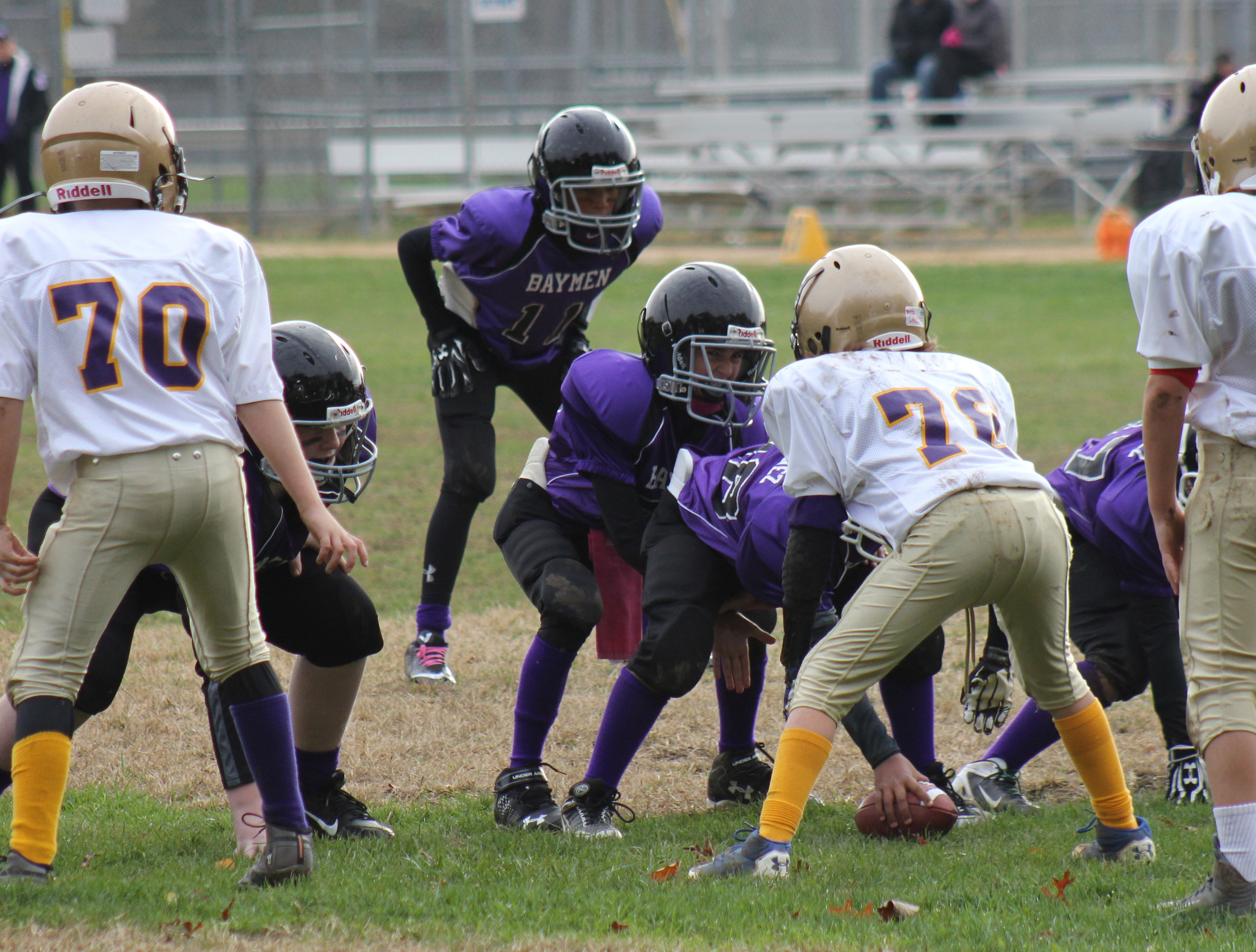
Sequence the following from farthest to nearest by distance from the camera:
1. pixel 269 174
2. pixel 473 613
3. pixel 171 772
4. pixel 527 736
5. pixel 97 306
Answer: pixel 269 174, pixel 473 613, pixel 171 772, pixel 527 736, pixel 97 306

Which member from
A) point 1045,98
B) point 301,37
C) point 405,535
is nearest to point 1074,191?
point 1045,98

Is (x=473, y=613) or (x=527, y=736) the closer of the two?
(x=527, y=736)

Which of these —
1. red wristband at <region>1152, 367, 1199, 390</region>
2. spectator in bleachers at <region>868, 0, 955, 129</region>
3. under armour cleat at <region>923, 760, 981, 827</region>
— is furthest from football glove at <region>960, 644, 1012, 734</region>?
spectator in bleachers at <region>868, 0, 955, 129</region>

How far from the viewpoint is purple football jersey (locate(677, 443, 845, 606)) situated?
3641 millimetres

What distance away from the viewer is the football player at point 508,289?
531cm

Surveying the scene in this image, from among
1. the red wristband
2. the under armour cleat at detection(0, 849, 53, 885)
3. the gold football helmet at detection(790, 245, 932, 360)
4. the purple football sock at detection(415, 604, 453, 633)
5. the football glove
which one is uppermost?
the gold football helmet at detection(790, 245, 932, 360)

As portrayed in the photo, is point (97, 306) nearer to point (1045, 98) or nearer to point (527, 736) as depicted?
point (527, 736)

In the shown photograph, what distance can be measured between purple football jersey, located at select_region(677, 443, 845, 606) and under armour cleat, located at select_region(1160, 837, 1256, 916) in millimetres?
1125

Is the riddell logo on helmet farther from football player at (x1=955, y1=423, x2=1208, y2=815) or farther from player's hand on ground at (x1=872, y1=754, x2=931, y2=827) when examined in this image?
football player at (x1=955, y1=423, x2=1208, y2=815)

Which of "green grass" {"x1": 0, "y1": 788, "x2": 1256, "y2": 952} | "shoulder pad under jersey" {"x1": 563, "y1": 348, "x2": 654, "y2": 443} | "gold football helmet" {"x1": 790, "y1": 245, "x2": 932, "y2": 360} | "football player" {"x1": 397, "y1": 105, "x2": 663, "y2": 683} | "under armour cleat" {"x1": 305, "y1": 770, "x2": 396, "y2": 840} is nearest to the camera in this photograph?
"green grass" {"x1": 0, "y1": 788, "x2": 1256, "y2": 952}

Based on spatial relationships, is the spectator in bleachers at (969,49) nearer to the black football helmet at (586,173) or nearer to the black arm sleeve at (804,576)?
the black football helmet at (586,173)

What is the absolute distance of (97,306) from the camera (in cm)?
293

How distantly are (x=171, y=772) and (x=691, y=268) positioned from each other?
2.14 meters

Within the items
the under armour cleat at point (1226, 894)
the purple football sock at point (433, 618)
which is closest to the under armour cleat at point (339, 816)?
the purple football sock at point (433, 618)
